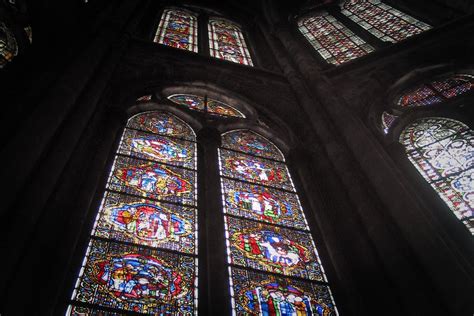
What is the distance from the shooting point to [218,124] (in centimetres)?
827

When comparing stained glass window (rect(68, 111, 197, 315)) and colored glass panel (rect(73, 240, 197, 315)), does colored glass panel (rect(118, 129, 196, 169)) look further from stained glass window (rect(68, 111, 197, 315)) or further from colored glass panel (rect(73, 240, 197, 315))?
colored glass panel (rect(73, 240, 197, 315))

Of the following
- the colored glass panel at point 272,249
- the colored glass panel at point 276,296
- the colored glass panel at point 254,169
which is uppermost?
the colored glass panel at point 254,169

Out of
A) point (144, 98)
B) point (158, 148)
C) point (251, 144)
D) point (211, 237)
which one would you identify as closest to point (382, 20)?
point (251, 144)

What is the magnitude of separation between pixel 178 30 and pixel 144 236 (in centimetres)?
776

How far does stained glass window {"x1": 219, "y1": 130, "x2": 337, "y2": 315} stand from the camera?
16.5ft

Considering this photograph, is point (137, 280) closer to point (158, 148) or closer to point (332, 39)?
point (158, 148)

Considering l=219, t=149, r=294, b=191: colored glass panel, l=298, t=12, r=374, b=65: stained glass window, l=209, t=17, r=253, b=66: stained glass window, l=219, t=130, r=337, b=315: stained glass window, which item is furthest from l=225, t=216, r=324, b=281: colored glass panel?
l=298, t=12, r=374, b=65: stained glass window

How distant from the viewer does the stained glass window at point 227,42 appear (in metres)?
11.5

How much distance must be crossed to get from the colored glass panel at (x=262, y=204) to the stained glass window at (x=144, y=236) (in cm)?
48

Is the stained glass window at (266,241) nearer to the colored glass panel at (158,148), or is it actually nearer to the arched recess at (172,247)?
the arched recess at (172,247)

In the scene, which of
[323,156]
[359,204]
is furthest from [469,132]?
[359,204]

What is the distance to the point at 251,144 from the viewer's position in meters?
8.22

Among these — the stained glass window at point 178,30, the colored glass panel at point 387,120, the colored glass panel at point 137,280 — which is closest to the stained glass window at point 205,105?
the colored glass panel at point 387,120

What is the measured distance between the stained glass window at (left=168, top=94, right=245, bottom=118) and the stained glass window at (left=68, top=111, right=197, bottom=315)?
1.29 m
